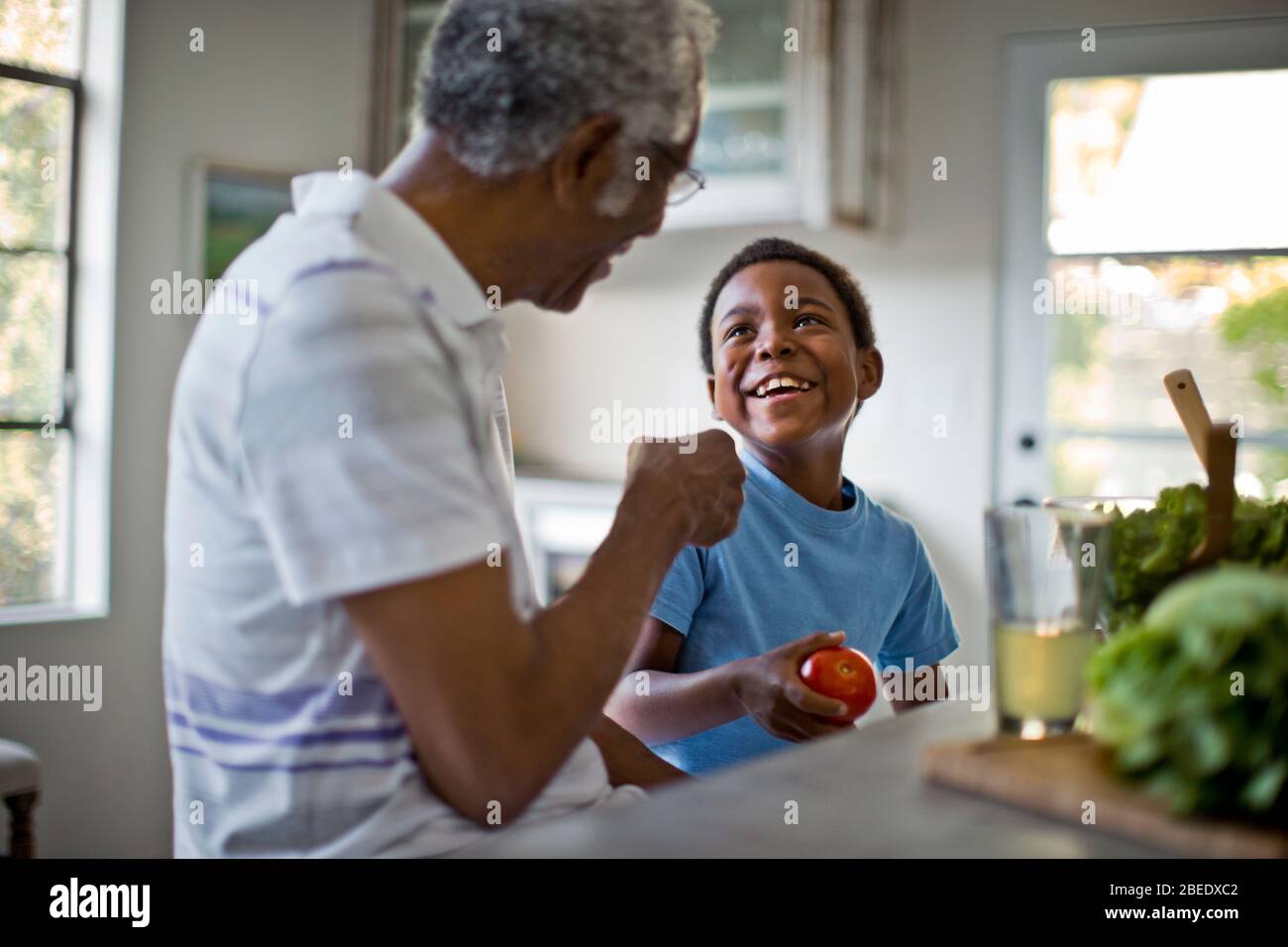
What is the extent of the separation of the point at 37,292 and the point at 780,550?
226cm

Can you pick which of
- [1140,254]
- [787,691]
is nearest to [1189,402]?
[787,691]

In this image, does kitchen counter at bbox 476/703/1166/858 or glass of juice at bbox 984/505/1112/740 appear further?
glass of juice at bbox 984/505/1112/740

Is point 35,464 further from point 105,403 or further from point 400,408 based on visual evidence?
point 400,408

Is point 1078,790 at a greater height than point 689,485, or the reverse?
point 689,485

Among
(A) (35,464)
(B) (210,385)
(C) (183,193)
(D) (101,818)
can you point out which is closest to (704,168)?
(C) (183,193)

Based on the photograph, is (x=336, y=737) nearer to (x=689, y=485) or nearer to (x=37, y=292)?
(x=689, y=485)

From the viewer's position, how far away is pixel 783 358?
1442 millimetres

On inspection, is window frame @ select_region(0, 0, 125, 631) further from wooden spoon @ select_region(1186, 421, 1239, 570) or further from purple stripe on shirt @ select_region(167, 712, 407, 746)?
wooden spoon @ select_region(1186, 421, 1239, 570)

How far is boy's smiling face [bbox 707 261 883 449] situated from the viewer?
1437 millimetres

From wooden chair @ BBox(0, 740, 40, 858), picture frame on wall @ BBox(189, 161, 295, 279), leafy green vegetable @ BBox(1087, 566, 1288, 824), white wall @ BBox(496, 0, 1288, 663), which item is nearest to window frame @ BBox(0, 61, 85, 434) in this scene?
picture frame on wall @ BBox(189, 161, 295, 279)

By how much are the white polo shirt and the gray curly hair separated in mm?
91

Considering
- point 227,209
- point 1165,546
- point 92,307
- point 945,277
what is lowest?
point 1165,546

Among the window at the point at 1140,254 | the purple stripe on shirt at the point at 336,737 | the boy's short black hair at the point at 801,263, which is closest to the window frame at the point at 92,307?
the boy's short black hair at the point at 801,263
